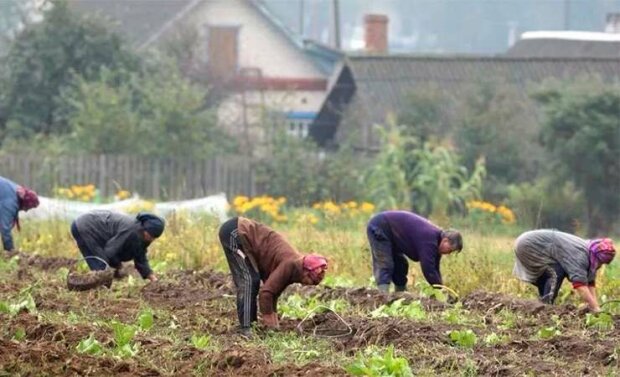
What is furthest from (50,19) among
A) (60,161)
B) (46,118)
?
(60,161)

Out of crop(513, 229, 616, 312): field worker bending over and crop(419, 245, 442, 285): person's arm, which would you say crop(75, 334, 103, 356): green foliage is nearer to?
crop(513, 229, 616, 312): field worker bending over

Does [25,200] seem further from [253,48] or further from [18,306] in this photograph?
[253,48]

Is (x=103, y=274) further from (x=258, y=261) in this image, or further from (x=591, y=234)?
(x=591, y=234)

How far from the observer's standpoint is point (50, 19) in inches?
1591

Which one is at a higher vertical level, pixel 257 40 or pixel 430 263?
pixel 257 40

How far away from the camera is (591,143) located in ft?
114

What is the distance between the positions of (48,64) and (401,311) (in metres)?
27.8

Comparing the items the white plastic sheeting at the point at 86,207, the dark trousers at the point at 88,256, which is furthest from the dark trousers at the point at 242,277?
the white plastic sheeting at the point at 86,207

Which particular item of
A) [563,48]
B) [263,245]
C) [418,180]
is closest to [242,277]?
[263,245]

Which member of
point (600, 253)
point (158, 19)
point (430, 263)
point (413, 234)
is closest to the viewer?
point (600, 253)

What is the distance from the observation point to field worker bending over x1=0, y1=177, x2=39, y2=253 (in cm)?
1934

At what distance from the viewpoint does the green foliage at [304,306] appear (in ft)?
45.9

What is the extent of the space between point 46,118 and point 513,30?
147ft

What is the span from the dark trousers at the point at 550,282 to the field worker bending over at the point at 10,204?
6.73 m
